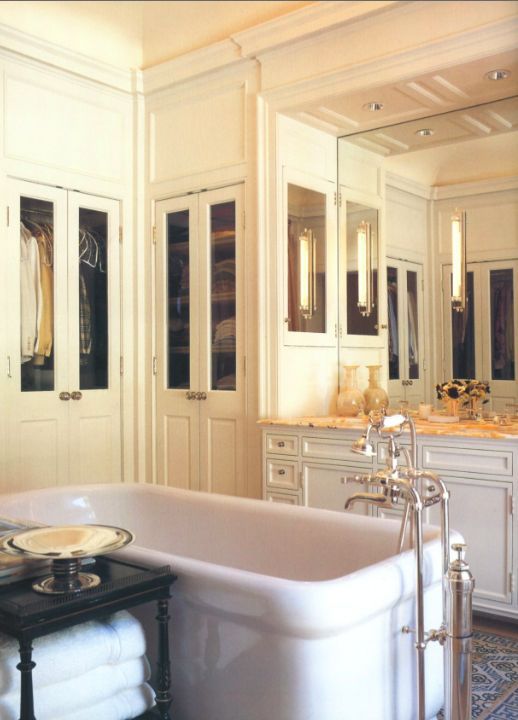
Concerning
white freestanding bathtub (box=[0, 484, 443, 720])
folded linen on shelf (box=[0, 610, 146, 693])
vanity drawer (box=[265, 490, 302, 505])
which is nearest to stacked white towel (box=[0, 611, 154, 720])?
folded linen on shelf (box=[0, 610, 146, 693])

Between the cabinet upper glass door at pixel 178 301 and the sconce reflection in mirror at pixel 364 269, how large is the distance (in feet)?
2.53

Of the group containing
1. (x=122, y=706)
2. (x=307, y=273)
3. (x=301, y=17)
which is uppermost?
(x=301, y=17)

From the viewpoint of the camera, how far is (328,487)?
2732 mm

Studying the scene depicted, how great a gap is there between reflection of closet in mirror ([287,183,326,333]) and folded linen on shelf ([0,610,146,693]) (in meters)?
1.79

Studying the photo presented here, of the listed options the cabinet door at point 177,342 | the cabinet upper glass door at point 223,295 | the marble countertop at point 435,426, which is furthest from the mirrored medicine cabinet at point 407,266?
the cabinet door at point 177,342

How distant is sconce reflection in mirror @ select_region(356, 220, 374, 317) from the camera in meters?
3.16

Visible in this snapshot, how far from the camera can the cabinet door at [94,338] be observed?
10.4ft

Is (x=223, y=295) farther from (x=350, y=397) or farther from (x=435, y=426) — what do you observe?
(x=435, y=426)

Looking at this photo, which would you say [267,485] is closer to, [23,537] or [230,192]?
[230,192]

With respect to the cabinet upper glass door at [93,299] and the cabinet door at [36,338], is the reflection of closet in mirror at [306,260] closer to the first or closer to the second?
the cabinet upper glass door at [93,299]

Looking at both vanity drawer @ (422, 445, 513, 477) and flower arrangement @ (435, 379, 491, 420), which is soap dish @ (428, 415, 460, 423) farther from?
vanity drawer @ (422, 445, 513, 477)

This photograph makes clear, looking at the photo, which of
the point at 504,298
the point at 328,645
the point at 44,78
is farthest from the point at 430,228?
the point at 328,645

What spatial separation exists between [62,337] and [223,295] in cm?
71

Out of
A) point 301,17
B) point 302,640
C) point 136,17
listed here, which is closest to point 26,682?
point 302,640
